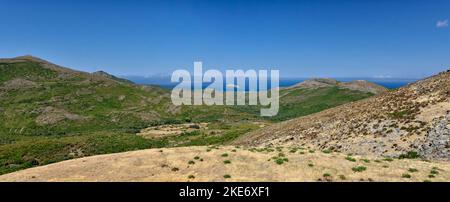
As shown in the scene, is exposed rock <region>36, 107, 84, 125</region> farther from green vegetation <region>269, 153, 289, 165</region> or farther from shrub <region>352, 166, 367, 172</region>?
shrub <region>352, 166, 367, 172</region>

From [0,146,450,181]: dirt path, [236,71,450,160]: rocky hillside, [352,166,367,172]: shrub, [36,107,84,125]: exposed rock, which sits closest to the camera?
[0,146,450,181]: dirt path

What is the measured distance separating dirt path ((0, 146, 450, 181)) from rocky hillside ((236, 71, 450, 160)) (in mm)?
5585

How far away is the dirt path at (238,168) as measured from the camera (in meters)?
26.8

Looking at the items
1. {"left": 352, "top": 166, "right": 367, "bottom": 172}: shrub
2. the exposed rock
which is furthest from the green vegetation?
the exposed rock

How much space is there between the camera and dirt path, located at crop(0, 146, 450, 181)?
26812 millimetres

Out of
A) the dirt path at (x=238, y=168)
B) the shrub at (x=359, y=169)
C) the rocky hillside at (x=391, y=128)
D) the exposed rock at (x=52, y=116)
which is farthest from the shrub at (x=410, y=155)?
the exposed rock at (x=52, y=116)

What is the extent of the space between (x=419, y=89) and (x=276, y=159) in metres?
33.6

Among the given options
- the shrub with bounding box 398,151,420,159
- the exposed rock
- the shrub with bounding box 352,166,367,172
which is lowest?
the exposed rock

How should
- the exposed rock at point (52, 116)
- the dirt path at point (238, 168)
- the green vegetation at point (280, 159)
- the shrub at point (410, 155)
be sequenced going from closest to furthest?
the dirt path at point (238, 168), the green vegetation at point (280, 159), the shrub at point (410, 155), the exposed rock at point (52, 116)

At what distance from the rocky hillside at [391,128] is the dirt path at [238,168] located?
18.3ft

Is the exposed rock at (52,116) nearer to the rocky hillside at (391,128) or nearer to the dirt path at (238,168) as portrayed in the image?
the rocky hillside at (391,128)

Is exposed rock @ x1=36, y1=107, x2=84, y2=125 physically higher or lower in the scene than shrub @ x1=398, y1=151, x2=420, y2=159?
lower
